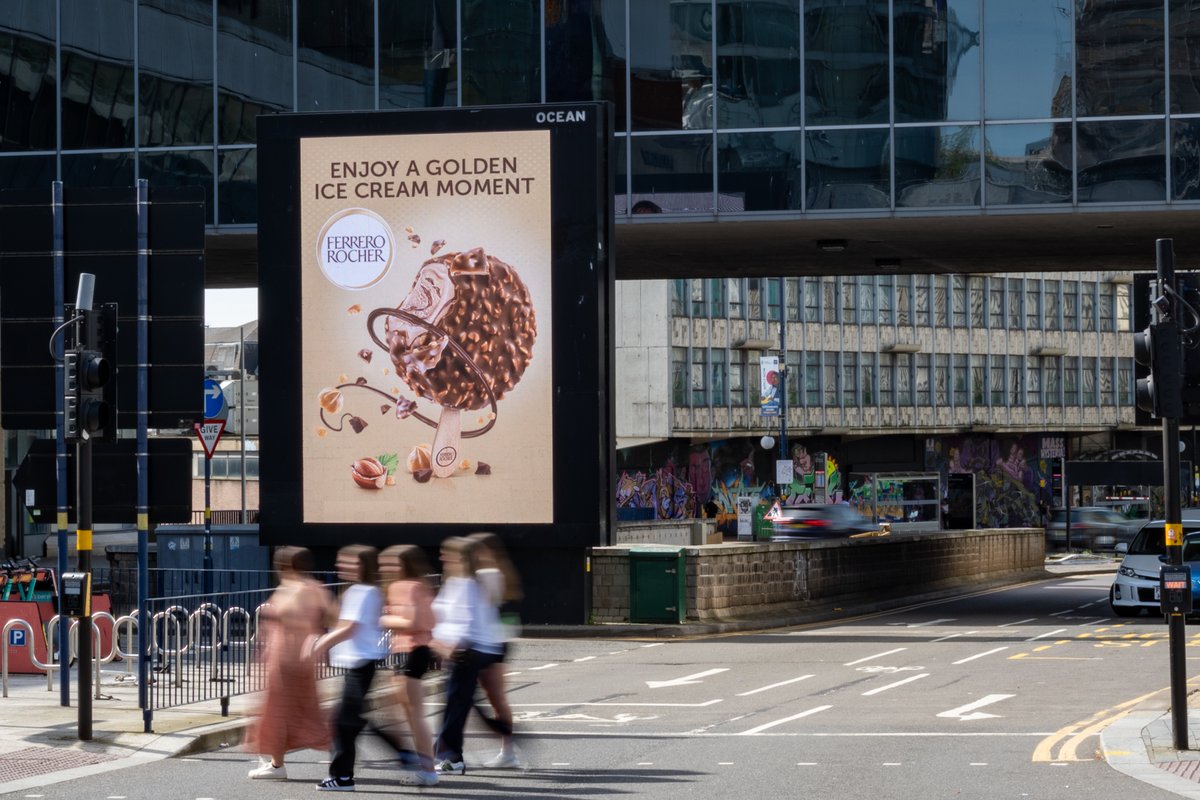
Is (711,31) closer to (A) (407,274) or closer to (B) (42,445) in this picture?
(A) (407,274)

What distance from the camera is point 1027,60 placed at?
3150 cm

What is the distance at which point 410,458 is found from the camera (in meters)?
28.7

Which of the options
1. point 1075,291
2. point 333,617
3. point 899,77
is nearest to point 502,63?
point 899,77

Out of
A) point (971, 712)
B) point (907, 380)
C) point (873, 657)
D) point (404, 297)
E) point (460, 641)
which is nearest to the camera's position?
point (460, 641)

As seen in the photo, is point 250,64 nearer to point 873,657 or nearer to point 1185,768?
point 873,657

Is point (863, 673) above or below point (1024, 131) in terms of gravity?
below

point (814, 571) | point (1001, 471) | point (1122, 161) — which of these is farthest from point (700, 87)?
point (1001, 471)

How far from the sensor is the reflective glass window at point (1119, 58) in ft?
102

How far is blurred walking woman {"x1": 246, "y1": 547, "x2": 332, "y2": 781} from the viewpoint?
12766mm

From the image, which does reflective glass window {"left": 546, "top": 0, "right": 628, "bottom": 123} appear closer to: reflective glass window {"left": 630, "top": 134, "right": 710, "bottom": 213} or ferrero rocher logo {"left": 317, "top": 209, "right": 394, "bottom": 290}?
reflective glass window {"left": 630, "top": 134, "right": 710, "bottom": 213}

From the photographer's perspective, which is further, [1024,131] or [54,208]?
[1024,131]

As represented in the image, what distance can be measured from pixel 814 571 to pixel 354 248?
1120cm

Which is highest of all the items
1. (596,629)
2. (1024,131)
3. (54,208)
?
(1024,131)

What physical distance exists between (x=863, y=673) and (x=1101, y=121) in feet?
45.4
